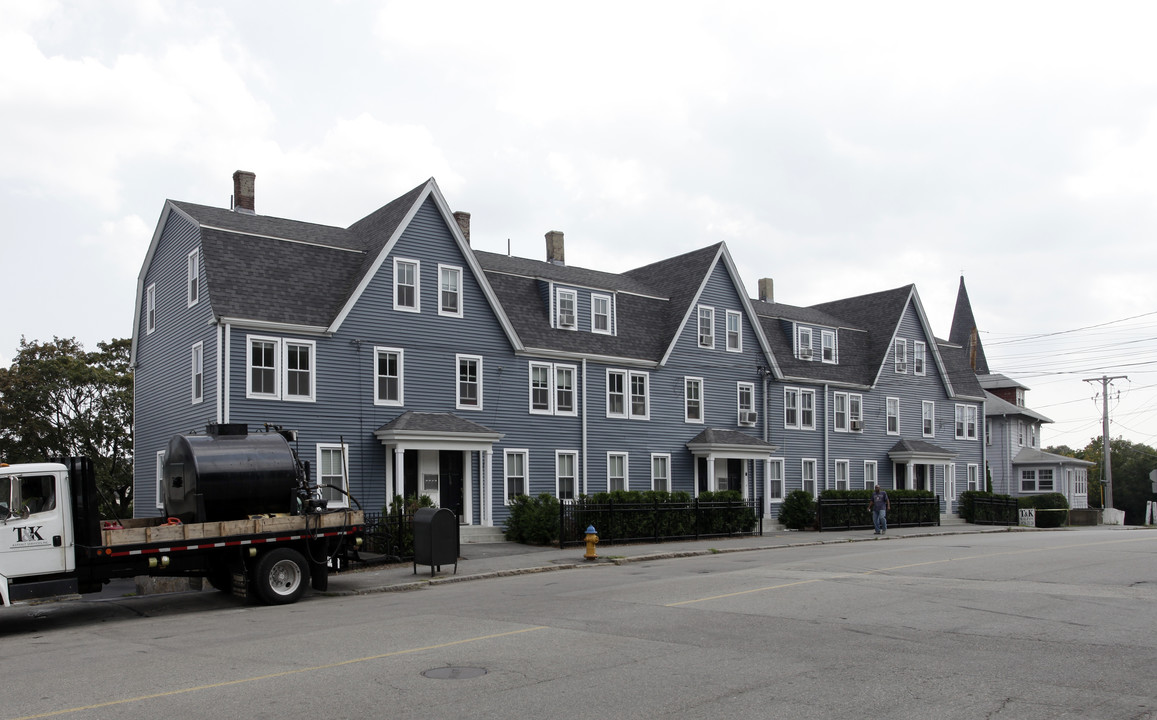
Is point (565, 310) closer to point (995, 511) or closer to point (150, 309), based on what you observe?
point (150, 309)

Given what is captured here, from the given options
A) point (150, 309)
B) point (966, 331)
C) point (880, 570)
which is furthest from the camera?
point (966, 331)

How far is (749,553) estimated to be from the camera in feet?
83.0

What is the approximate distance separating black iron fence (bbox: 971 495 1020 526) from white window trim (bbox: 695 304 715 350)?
1673 cm

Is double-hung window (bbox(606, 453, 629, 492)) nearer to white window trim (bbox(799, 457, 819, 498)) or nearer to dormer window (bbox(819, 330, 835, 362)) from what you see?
white window trim (bbox(799, 457, 819, 498))

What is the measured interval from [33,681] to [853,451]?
3763cm

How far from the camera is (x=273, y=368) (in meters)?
25.9

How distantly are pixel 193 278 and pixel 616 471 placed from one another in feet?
50.3

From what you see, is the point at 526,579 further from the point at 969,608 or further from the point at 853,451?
the point at 853,451

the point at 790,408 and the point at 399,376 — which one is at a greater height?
the point at 399,376

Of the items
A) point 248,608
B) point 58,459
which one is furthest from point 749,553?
point 58,459

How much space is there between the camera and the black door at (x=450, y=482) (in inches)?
1156

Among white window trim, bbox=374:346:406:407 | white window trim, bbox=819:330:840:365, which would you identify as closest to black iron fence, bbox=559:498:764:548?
white window trim, bbox=374:346:406:407

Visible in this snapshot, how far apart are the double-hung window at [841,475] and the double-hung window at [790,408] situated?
3.43 meters

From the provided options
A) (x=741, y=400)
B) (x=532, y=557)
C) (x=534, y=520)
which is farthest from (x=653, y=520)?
(x=741, y=400)
